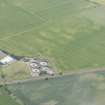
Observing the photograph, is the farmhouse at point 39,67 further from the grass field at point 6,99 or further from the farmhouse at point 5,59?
the grass field at point 6,99

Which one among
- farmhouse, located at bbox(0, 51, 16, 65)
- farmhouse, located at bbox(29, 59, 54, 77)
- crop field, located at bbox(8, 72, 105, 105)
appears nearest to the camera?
crop field, located at bbox(8, 72, 105, 105)

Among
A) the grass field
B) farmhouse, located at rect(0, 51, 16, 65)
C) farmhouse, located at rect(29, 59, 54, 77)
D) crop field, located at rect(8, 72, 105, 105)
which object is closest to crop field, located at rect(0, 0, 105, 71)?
farmhouse, located at rect(29, 59, 54, 77)

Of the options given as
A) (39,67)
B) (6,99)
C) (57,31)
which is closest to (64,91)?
(39,67)

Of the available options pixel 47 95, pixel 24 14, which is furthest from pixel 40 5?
pixel 47 95

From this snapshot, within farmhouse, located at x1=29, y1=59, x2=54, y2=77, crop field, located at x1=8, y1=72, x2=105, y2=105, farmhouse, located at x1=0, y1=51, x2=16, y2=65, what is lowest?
crop field, located at x1=8, y1=72, x2=105, y2=105

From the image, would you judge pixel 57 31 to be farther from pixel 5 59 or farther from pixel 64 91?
pixel 64 91

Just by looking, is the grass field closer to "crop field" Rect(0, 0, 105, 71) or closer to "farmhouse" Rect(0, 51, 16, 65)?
"farmhouse" Rect(0, 51, 16, 65)

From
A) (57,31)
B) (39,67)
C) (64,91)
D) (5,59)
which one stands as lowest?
(64,91)
